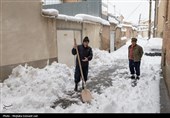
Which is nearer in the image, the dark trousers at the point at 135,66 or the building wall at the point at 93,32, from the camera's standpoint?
the dark trousers at the point at 135,66

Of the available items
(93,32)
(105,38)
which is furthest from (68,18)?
(105,38)

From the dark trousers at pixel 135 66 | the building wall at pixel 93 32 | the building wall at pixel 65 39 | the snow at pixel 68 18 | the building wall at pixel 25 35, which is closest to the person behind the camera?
the building wall at pixel 25 35

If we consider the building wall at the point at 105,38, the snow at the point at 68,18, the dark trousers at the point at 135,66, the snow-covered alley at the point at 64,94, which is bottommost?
the snow-covered alley at the point at 64,94

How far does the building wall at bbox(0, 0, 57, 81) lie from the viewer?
753 centimetres

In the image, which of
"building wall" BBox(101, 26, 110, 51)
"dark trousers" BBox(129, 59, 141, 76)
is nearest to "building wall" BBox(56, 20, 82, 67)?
"dark trousers" BBox(129, 59, 141, 76)

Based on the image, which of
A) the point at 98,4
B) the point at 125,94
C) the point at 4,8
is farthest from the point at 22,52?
the point at 98,4

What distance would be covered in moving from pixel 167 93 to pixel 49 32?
553 centimetres

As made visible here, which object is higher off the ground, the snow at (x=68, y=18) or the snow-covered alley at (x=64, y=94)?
the snow at (x=68, y=18)

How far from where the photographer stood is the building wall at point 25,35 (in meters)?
7.53

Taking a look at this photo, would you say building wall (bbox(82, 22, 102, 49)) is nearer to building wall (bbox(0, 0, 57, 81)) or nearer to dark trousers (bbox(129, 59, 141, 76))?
building wall (bbox(0, 0, 57, 81))

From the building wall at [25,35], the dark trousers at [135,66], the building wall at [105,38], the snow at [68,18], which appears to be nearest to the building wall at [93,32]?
the building wall at [105,38]

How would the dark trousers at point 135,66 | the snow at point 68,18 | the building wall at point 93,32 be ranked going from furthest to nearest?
the building wall at point 93,32
the snow at point 68,18
the dark trousers at point 135,66

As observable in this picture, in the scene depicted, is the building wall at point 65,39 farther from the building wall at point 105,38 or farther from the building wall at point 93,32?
the building wall at point 105,38

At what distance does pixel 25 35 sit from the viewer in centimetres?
850
